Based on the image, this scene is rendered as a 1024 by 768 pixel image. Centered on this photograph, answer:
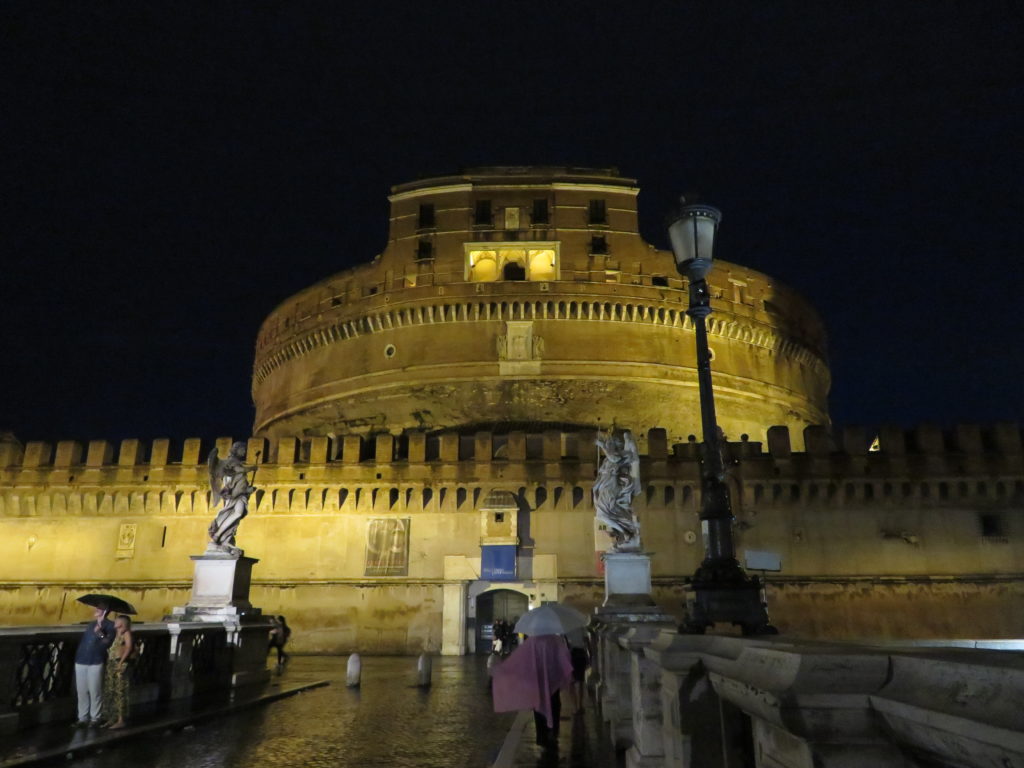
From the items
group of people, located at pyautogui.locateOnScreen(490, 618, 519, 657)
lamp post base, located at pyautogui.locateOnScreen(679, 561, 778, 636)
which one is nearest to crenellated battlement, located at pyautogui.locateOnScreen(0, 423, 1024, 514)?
group of people, located at pyautogui.locateOnScreen(490, 618, 519, 657)

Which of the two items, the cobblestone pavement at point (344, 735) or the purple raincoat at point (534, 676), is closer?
the cobblestone pavement at point (344, 735)

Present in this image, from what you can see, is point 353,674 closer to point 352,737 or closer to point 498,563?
point 352,737

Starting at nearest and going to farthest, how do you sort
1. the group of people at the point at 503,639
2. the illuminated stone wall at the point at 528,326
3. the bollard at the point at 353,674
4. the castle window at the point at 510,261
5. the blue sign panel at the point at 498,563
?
the bollard at the point at 353,674
the group of people at the point at 503,639
the blue sign panel at the point at 498,563
the illuminated stone wall at the point at 528,326
the castle window at the point at 510,261

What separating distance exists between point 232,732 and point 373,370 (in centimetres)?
2436

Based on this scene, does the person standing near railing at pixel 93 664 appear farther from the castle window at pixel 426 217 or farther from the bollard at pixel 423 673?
the castle window at pixel 426 217

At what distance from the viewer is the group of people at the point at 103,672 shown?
24.7ft

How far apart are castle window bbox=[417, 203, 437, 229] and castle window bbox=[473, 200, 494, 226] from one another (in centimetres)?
188

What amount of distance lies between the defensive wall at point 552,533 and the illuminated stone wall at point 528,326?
19.8ft

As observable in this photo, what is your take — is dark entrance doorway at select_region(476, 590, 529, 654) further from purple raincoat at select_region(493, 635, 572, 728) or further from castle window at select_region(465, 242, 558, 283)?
purple raincoat at select_region(493, 635, 572, 728)

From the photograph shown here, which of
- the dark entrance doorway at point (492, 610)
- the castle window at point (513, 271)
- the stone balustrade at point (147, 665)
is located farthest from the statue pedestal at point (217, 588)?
the castle window at point (513, 271)

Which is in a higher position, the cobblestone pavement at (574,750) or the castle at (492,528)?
the castle at (492,528)

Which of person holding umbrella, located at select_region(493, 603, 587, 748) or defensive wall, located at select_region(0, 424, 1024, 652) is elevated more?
defensive wall, located at select_region(0, 424, 1024, 652)

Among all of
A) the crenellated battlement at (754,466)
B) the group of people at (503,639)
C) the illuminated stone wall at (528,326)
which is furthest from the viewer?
the illuminated stone wall at (528,326)

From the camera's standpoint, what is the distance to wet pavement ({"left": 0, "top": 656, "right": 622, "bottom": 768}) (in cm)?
649
